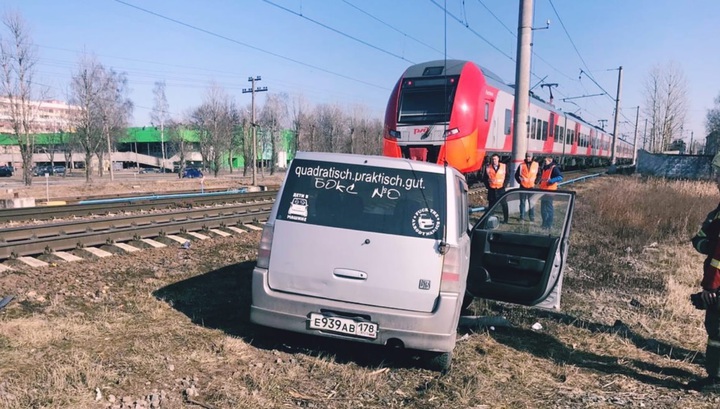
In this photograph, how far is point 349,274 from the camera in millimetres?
3852

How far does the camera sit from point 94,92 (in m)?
42.2

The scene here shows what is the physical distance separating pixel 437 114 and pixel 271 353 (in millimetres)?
9432

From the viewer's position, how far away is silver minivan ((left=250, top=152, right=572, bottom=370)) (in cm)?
378

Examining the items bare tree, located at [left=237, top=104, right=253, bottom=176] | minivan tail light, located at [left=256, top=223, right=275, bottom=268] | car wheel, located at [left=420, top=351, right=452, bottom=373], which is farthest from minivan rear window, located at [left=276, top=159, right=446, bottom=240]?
bare tree, located at [left=237, top=104, right=253, bottom=176]

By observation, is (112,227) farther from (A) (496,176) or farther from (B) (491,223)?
(A) (496,176)

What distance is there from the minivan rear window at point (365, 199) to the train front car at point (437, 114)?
27.4 ft

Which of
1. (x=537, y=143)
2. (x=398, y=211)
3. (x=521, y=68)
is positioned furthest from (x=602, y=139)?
(x=398, y=211)

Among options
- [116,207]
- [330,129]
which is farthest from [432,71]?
[330,129]

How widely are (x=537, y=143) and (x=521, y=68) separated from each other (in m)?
10.4

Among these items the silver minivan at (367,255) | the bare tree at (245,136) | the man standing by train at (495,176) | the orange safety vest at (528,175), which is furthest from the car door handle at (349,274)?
the bare tree at (245,136)

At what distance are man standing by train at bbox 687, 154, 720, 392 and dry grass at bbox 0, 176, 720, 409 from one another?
0.64 feet

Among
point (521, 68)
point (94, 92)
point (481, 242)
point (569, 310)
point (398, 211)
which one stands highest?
point (94, 92)

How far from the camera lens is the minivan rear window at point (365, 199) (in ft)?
12.7

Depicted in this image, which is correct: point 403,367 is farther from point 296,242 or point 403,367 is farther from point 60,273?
point 60,273
